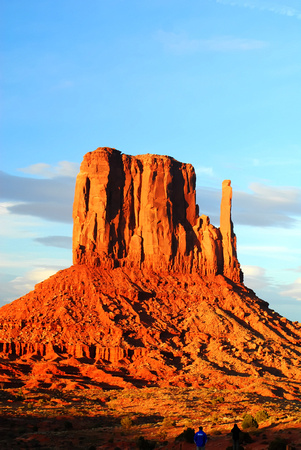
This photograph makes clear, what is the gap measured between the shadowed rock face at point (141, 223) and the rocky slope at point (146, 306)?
162mm

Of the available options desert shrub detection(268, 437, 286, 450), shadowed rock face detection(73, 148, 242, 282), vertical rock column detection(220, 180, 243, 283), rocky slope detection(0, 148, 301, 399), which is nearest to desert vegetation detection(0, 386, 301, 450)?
desert shrub detection(268, 437, 286, 450)

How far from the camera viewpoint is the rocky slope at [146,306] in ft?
290

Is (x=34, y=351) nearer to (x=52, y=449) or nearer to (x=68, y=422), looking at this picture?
(x=68, y=422)

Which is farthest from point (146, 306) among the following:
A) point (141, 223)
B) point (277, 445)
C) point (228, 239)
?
point (277, 445)

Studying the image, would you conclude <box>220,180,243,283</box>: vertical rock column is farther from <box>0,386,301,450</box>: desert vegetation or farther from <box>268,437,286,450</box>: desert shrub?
<box>268,437,286,450</box>: desert shrub

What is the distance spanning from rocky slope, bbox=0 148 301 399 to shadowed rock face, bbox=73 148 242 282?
0.53ft

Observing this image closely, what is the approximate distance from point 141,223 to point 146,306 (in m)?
A: 14.7

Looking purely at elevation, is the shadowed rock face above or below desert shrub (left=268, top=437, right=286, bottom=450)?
above

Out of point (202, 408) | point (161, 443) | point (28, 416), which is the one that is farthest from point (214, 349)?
point (161, 443)

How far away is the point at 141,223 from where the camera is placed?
367ft

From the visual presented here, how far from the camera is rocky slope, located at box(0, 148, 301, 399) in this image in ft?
290

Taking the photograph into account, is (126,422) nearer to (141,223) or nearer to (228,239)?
(141,223)

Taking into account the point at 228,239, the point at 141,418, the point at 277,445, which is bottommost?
the point at 277,445

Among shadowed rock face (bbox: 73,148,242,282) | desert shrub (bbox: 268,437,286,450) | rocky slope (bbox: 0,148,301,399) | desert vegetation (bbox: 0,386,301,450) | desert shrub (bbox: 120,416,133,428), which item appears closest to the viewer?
desert shrub (bbox: 268,437,286,450)
